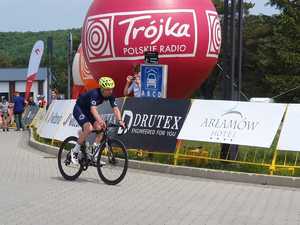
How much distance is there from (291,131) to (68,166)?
394 centimetres

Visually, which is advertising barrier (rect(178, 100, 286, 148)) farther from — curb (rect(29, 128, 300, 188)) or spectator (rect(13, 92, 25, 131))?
spectator (rect(13, 92, 25, 131))

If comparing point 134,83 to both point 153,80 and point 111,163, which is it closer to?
point 153,80

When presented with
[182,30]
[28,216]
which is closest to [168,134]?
[182,30]

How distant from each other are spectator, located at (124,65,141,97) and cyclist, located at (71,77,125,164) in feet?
16.1

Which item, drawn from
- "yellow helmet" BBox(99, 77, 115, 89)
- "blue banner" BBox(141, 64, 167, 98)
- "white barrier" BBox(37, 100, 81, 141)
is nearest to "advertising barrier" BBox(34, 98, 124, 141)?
"white barrier" BBox(37, 100, 81, 141)

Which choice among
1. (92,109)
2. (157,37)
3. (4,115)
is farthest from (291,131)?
(4,115)

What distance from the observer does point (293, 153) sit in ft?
37.7

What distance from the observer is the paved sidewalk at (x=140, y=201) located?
799 cm

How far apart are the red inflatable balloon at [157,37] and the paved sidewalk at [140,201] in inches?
175

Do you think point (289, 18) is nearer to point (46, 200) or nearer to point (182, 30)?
point (182, 30)

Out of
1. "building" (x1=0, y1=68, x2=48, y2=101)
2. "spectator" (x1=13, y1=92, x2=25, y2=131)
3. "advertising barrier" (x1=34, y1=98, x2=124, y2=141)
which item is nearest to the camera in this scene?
"advertising barrier" (x1=34, y1=98, x2=124, y2=141)

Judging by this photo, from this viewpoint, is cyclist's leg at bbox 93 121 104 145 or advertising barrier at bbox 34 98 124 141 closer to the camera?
cyclist's leg at bbox 93 121 104 145

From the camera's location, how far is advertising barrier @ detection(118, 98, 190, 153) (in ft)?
41.9

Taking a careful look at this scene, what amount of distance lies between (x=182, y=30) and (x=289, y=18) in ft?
140
